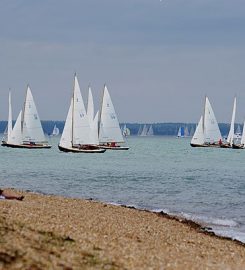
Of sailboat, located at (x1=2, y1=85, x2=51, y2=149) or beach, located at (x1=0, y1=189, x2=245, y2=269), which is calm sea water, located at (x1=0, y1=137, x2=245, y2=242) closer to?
beach, located at (x1=0, y1=189, x2=245, y2=269)

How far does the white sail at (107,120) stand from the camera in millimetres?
97250

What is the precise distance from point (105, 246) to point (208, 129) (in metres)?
113

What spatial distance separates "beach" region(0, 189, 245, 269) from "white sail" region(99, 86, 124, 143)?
7516cm

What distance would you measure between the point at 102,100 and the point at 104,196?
59.0m

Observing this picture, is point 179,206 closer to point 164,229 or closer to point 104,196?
point 104,196

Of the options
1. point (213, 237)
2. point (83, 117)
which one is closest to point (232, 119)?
point (83, 117)

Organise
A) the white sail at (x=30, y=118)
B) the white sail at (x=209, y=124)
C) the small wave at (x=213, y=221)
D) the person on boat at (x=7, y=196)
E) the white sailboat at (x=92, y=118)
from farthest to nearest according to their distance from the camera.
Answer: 1. the white sail at (x=209, y=124)
2. the white sail at (x=30, y=118)
3. the white sailboat at (x=92, y=118)
4. the small wave at (x=213, y=221)
5. the person on boat at (x=7, y=196)

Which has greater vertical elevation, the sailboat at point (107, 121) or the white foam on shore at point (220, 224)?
the sailboat at point (107, 121)

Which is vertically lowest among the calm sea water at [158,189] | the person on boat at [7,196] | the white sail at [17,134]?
the calm sea water at [158,189]

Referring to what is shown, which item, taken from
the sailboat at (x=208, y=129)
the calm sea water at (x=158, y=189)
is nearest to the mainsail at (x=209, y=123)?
the sailboat at (x=208, y=129)

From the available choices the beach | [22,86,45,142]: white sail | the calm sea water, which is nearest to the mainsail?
[22,86,45,142]: white sail

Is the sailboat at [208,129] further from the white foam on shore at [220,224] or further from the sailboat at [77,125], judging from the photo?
the white foam on shore at [220,224]

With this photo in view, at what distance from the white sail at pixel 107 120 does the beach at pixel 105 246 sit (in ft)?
247

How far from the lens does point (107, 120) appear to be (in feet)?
319
